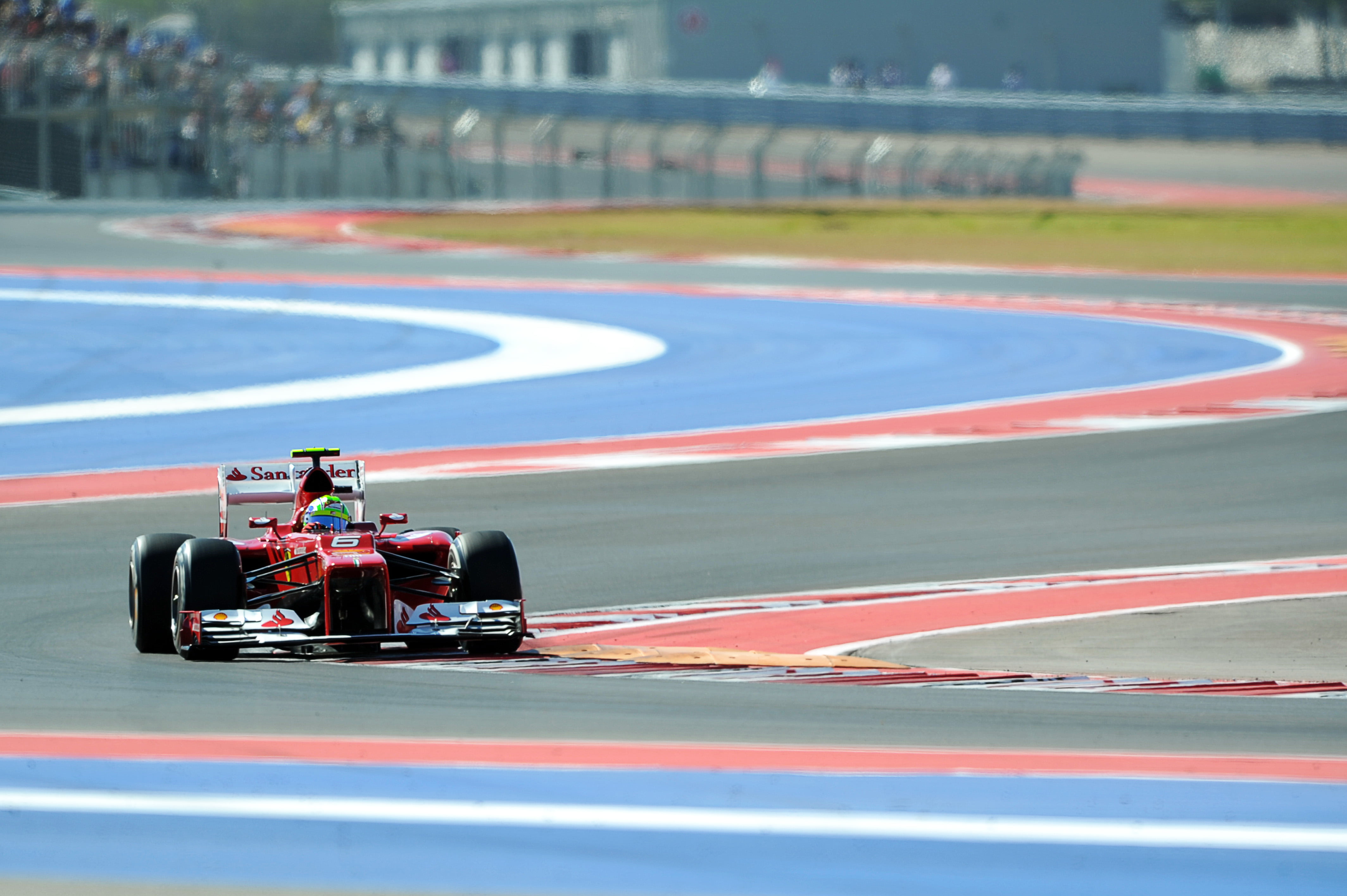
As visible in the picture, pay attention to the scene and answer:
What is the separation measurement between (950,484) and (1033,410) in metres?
3.70

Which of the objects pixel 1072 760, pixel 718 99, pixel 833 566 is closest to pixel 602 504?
pixel 833 566

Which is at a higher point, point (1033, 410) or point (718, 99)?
point (718, 99)

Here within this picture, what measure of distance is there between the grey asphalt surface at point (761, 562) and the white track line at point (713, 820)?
2.63 feet

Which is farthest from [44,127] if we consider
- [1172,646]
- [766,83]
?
[1172,646]

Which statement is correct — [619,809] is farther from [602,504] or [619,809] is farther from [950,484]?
[950,484]

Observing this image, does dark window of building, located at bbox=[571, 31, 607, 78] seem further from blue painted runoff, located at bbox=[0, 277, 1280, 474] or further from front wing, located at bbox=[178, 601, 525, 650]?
front wing, located at bbox=[178, 601, 525, 650]

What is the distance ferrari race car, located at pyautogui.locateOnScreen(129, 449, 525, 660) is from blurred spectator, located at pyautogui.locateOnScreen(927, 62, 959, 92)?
5238 cm

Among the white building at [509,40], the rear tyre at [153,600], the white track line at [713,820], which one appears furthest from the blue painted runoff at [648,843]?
the white building at [509,40]

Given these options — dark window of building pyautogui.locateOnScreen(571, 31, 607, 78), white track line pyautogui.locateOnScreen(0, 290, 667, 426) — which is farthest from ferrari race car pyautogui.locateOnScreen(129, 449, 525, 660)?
dark window of building pyautogui.locateOnScreen(571, 31, 607, 78)

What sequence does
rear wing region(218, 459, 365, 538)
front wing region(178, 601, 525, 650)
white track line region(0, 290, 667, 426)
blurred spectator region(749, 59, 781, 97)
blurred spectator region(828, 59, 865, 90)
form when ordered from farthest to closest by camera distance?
blurred spectator region(828, 59, 865, 90) < blurred spectator region(749, 59, 781, 97) < white track line region(0, 290, 667, 426) < rear wing region(218, 459, 365, 538) < front wing region(178, 601, 525, 650)

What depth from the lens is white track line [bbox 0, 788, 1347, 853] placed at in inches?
202

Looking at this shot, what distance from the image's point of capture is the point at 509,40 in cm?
7288

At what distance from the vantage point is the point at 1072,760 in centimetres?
593

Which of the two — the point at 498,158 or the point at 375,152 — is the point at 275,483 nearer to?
the point at 375,152
